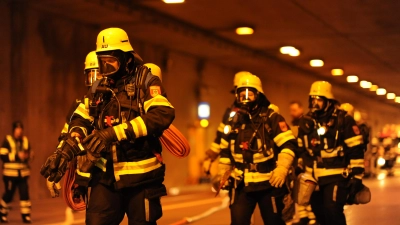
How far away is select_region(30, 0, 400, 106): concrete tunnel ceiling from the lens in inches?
654

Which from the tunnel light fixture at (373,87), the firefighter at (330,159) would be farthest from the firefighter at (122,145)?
the tunnel light fixture at (373,87)

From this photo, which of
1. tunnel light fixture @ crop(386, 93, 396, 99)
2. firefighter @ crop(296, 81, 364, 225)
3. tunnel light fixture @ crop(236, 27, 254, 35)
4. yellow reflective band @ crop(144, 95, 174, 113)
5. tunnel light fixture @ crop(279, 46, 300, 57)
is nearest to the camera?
yellow reflective band @ crop(144, 95, 174, 113)

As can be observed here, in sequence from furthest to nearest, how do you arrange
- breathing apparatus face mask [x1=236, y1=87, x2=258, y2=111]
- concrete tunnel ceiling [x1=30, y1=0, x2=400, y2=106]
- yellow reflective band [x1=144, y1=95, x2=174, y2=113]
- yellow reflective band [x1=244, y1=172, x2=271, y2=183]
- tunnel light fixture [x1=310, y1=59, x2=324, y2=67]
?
1. tunnel light fixture [x1=310, y1=59, x2=324, y2=67]
2. concrete tunnel ceiling [x1=30, y1=0, x2=400, y2=106]
3. breathing apparatus face mask [x1=236, y1=87, x2=258, y2=111]
4. yellow reflective band [x1=244, y1=172, x2=271, y2=183]
5. yellow reflective band [x1=144, y1=95, x2=174, y2=113]

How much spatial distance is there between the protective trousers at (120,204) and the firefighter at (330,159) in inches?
159

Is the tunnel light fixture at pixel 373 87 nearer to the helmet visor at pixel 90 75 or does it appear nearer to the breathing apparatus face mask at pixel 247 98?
the breathing apparatus face mask at pixel 247 98

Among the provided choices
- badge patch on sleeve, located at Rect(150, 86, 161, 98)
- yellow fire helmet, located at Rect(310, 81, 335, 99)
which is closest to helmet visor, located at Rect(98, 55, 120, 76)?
badge patch on sleeve, located at Rect(150, 86, 161, 98)

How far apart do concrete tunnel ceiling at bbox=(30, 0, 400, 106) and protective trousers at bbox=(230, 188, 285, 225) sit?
890 cm

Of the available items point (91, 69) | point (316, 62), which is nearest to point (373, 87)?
point (316, 62)

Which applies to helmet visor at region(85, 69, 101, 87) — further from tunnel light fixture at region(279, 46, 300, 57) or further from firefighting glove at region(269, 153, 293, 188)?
tunnel light fixture at region(279, 46, 300, 57)

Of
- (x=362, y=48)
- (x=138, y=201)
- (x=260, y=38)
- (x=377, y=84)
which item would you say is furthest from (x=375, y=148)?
(x=138, y=201)

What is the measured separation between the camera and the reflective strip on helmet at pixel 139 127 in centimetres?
516

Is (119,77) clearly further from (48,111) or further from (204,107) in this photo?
(204,107)

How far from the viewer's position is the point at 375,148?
32.1 m

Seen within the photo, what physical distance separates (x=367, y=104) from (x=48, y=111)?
31.5 metres
